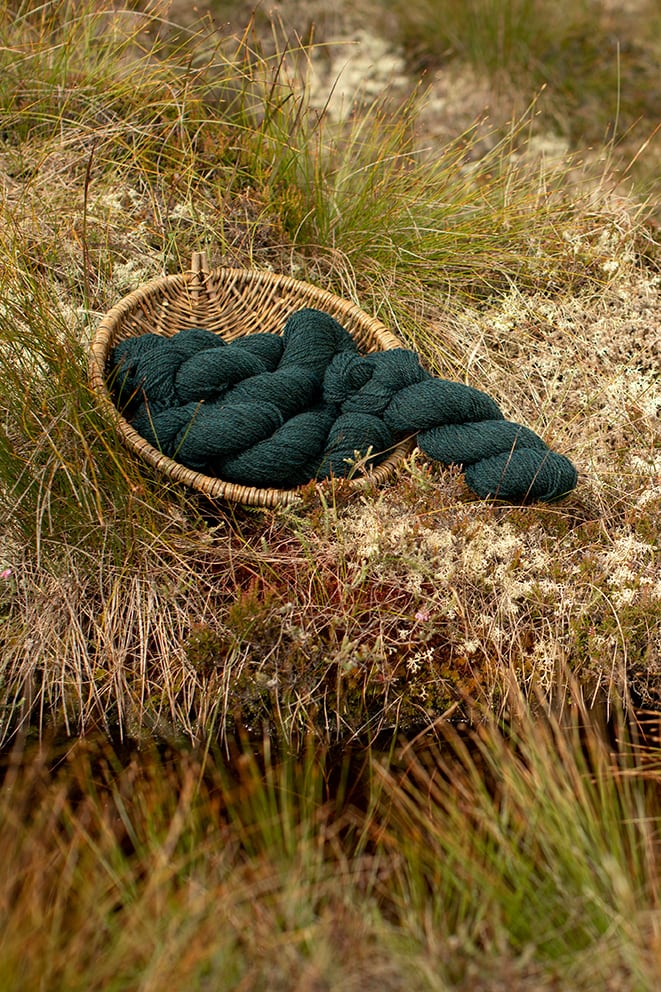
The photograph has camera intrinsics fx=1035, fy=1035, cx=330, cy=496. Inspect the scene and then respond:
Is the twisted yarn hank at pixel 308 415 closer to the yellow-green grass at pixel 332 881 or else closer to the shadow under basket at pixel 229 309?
the shadow under basket at pixel 229 309

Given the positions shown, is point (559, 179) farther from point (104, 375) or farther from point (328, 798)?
point (328, 798)

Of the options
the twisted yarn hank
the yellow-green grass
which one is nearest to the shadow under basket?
the twisted yarn hank

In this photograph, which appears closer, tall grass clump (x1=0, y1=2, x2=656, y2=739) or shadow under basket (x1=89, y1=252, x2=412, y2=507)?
tall grass clump (x1=0, y1=2, x2=656, y2=739)

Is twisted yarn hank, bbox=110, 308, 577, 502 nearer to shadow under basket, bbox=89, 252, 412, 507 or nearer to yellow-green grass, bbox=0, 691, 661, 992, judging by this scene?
shadow under basket, bbox=89, 252, 412, 507

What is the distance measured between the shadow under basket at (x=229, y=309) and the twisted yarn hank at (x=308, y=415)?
3.0 inches

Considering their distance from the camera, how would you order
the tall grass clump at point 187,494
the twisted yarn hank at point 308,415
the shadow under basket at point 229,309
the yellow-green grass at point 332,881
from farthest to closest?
the shadow under basket at point 229,309
the twisted yarn hank at point 308,415
the tall grass clump at point 187,494
the yellow-green grass at point 332,881

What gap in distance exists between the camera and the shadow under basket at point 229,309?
2814 millimetres

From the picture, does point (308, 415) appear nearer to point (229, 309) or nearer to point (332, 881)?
point (229, 309)

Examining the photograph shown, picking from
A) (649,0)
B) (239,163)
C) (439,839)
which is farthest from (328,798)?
(649,0)

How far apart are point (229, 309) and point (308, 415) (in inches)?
22.8

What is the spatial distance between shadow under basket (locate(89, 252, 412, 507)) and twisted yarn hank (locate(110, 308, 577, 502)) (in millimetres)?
76

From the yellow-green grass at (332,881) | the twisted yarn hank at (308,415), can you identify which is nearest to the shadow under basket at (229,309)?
the twisted yarn hank at (308,415)

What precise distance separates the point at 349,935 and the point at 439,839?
0.31m

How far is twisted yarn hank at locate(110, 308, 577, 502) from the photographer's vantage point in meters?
2.61
